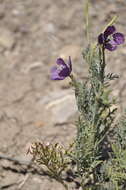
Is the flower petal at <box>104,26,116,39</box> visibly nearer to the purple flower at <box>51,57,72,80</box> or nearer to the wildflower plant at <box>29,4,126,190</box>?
the wildflower plant at <box>29,4,126,190</box>

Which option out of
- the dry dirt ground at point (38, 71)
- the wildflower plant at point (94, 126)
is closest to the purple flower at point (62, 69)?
the wildflower plant at point (94, 126)

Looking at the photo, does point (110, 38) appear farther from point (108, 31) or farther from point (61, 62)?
point (61, 62)

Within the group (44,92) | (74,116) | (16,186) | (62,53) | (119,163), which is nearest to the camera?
(119,163)

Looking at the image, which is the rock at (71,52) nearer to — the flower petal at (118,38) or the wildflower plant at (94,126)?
the wildflower plant at (94,126)

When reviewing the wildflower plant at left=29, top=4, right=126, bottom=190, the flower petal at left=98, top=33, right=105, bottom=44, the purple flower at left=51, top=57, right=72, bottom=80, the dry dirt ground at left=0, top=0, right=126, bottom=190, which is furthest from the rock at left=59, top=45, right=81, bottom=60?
the flower petal at left=98, top=33, right=105, bottom=44

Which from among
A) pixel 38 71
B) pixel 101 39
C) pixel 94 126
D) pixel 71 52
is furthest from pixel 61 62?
pixel 71 52

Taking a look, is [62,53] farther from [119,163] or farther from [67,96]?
[119,163]

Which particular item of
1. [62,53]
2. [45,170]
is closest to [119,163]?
[45,170]
